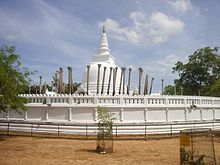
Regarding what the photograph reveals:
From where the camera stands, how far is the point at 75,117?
2419cm

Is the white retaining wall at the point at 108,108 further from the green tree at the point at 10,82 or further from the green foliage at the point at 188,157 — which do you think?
the green foliage at the point at 188,157

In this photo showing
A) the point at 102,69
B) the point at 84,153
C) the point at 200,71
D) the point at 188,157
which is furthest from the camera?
the point at 200,71

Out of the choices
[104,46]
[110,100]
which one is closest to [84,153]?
Answer: [110,100]

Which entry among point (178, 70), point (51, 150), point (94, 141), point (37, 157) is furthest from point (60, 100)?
point (178, 70)

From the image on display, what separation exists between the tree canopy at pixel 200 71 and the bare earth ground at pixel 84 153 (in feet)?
127

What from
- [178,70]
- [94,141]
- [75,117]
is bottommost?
[94,141]

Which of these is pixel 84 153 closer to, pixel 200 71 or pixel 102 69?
pixel 102 69

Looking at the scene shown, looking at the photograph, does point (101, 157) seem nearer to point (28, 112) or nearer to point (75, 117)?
point (75, 117)

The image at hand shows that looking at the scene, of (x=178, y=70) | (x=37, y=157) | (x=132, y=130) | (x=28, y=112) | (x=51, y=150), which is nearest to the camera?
(x=37, y=157)

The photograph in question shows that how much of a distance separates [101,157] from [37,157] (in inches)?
128

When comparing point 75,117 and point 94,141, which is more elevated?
point 75,117

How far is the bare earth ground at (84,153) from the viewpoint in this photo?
537 inches

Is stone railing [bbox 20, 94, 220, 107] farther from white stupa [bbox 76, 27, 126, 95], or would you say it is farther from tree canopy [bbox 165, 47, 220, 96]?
tree canopy [bbox 165, 47, 220, 96]

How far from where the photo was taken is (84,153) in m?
15.9
